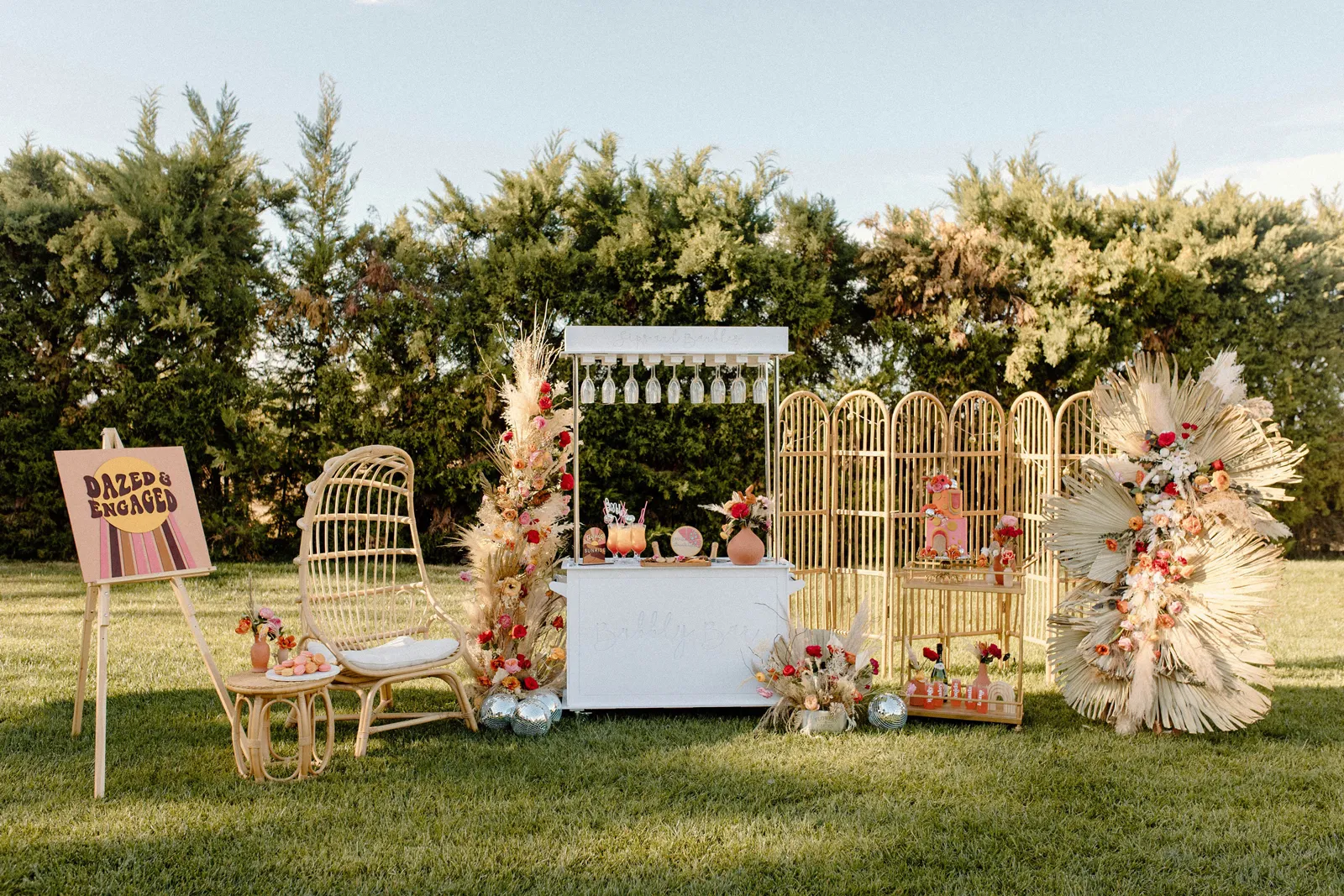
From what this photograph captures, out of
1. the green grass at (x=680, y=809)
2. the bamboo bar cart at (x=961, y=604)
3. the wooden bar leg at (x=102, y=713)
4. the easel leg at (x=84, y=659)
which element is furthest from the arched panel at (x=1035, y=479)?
the easel leg at (x=84, y=659)

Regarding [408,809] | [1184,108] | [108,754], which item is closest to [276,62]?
[108,754]

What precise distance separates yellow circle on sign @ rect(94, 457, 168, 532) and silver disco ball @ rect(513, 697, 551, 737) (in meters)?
1.91

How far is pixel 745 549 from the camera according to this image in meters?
5.20

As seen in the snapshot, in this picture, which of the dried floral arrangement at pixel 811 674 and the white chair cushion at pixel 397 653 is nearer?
the white chair cushion at pixel 397 653

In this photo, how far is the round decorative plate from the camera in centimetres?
532

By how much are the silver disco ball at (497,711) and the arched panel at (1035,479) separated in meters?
3.66

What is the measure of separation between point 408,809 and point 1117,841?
8.70ft

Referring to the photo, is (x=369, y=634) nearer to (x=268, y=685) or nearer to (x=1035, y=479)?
(x=268, y=685)

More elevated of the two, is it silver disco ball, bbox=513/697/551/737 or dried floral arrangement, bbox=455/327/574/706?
dried floral arrangement, bbox=455/327/574/706

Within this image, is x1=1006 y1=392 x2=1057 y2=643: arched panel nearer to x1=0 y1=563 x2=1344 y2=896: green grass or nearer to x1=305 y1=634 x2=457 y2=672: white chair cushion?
x1=0 y1=563 x2=1344 y2=896: green grass

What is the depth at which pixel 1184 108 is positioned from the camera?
36.3ft

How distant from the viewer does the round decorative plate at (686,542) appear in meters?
5.32

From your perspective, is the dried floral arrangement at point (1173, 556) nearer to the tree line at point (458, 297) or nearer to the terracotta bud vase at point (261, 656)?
the terracotta bud vase at point (261, 656)

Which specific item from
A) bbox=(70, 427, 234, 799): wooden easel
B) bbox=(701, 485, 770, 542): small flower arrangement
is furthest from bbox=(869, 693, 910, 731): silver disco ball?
bbox=(70, 427, 234, 799): wooden easel
